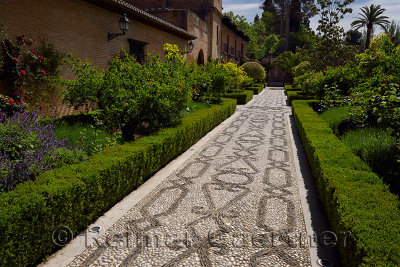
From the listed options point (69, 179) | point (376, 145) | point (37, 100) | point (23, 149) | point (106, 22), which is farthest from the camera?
point (106, 22)

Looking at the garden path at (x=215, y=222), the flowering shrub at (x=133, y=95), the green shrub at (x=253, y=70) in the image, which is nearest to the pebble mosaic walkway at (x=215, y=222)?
the garden path at (x=215, y=222)

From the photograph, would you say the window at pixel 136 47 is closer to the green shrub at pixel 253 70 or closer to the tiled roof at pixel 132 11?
the tiled roof at pixel 132 11

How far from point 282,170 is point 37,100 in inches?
235

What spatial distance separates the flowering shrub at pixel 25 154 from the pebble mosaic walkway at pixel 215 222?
101 cm

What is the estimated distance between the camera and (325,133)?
5746 millimetres

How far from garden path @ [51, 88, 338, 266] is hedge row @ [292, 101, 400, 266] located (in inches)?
20.7

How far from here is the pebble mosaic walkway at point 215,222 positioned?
2723mm

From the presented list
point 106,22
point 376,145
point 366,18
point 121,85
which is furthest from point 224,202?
point 366,18

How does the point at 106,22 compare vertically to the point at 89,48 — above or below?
above

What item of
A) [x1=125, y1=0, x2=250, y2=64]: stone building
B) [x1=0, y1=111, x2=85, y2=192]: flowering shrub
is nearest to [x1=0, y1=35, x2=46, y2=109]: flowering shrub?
[x1=0, y1=111, x2=85, y2=192]: flowering shrub

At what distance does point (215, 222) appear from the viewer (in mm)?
3361

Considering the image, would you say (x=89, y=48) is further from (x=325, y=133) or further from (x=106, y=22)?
(x=325, y=133)

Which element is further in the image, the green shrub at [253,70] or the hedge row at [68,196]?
the green shrub at [253,70]

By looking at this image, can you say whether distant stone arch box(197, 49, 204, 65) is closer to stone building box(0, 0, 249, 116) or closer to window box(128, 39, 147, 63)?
stone building box(0, 0, 249, 116)
